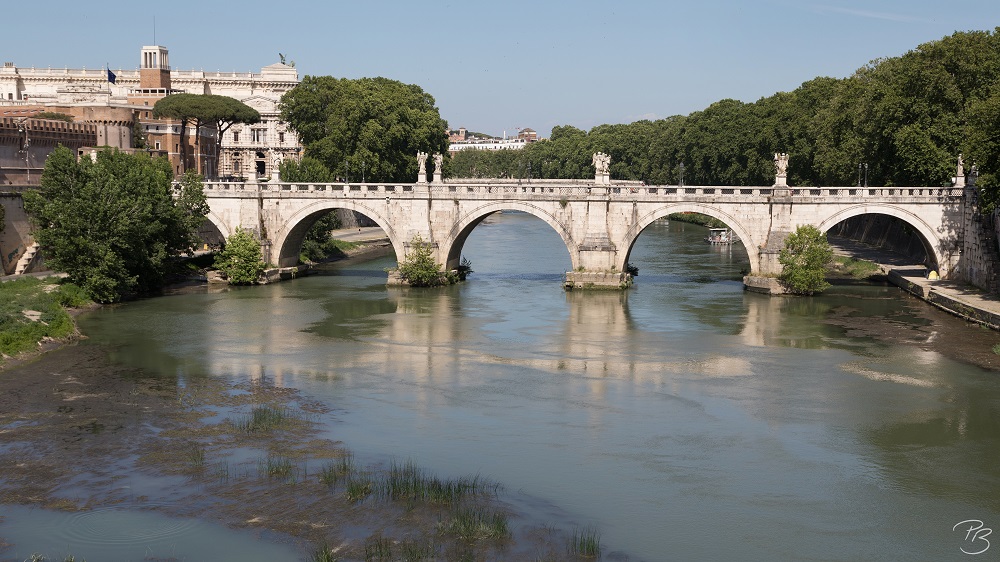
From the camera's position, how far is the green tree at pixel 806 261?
168ft

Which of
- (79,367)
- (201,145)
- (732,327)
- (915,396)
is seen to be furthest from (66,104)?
(915,396)

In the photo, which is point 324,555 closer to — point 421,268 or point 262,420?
Answer: point 262,420

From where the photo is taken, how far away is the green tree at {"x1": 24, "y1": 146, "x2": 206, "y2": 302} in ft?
154

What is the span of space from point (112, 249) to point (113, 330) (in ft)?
22.8

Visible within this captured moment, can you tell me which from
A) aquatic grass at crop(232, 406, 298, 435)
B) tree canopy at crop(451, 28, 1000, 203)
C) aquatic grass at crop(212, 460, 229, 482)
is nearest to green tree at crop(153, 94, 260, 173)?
tree canopy at crop(451, 28, 1000, 203)

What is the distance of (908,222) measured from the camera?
53.2 metres

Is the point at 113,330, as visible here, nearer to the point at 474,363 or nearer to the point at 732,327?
the point at 474,363

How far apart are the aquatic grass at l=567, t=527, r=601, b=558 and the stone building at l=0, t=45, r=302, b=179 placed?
Answer: 270 ft

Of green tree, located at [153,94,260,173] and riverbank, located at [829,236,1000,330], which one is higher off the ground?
green tree, located at [153,94,260,173]

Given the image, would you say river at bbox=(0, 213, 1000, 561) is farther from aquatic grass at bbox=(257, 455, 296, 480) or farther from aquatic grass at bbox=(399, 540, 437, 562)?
aquatic grass at bbox=(399, 540, 437, 562)

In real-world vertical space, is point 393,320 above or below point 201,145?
below

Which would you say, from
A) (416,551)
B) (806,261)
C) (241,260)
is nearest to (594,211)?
(806,261)

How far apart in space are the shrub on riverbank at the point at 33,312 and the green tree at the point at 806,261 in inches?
1341

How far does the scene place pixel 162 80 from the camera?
111438mm
